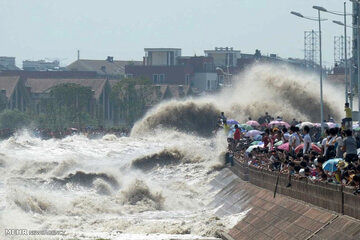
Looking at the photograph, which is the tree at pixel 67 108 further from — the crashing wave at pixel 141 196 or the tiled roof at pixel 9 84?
the crashing wave at pixel 141 196

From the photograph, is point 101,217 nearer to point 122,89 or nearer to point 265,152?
point 265,152

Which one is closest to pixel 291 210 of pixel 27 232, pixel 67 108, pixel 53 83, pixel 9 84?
pixel 27 232

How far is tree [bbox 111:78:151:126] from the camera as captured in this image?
11112cm

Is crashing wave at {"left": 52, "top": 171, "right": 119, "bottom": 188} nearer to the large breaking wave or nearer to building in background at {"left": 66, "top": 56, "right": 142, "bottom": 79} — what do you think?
the large breaking wave

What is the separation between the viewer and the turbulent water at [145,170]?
3158 centimetres

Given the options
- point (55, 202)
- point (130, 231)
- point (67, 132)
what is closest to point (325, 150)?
point (130, 231)

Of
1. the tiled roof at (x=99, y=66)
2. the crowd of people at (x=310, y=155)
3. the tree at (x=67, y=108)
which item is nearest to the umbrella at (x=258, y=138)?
the crowd of people at (x=310, y=155)

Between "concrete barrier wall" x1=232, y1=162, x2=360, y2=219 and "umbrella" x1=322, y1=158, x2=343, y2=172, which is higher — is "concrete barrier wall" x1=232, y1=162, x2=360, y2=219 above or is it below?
below

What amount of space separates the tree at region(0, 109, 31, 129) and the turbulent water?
31.9 metres

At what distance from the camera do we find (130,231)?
29688 millimetres

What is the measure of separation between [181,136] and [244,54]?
338 feet

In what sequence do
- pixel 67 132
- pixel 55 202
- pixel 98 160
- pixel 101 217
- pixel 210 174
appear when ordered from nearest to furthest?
pixel 101 217
pixel 55 202
pixel 210 174
pixel 98 160
pixel 67 132

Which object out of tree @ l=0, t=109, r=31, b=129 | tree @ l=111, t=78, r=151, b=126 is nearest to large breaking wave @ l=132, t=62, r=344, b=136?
tree @ l=111, t=78, r=151, b=126

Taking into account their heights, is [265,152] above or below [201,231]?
above
